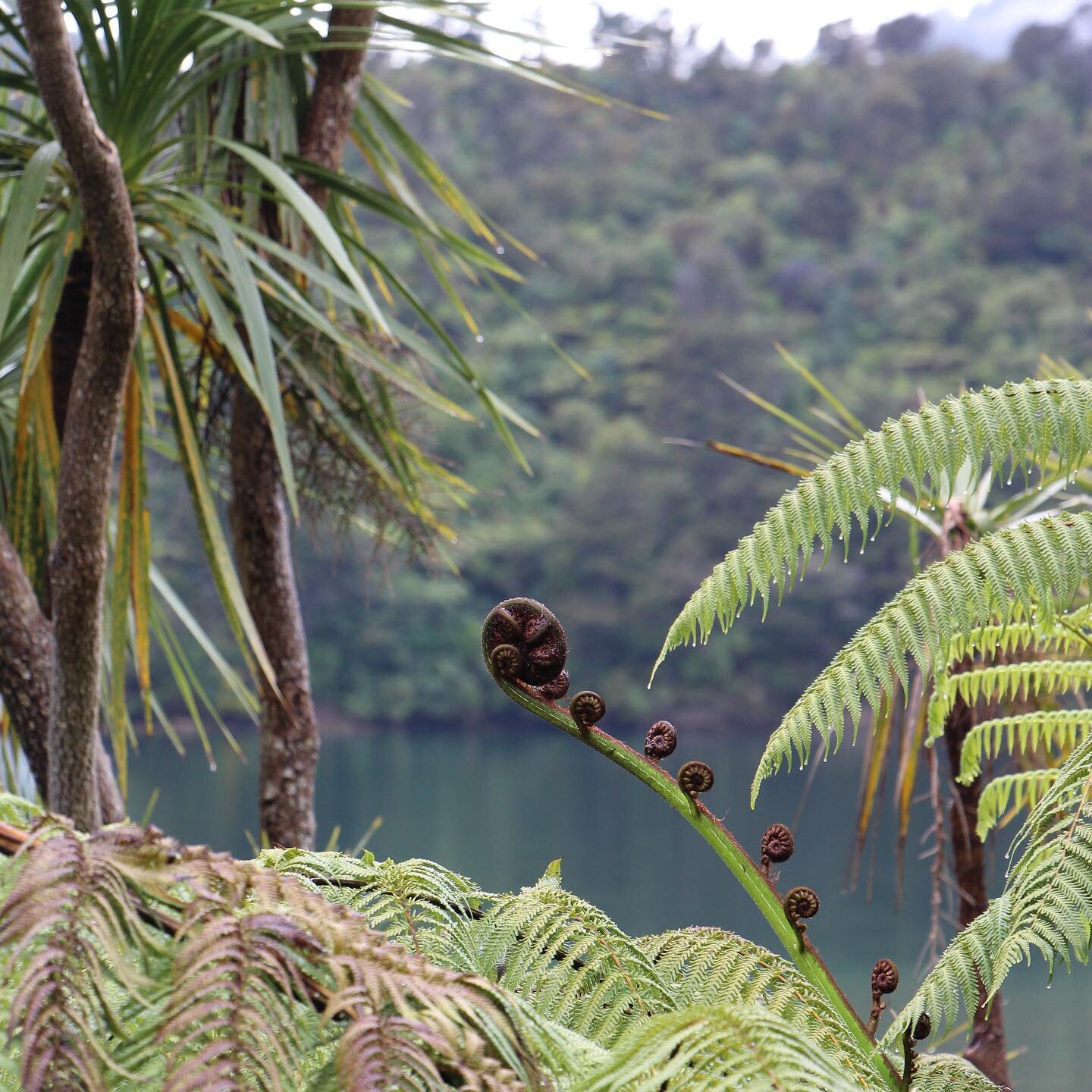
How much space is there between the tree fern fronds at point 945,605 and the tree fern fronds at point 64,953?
0.25 meters

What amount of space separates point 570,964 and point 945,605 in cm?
21

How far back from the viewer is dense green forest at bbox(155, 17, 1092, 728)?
14.5m

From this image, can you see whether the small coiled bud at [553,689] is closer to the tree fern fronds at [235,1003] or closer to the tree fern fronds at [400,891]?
the tree fern fronds at [400,891]

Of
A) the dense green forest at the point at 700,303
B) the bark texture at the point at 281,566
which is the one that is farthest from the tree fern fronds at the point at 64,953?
the dense green forest at the point at 700,303

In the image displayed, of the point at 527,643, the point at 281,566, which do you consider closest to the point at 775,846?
the point at 527,643

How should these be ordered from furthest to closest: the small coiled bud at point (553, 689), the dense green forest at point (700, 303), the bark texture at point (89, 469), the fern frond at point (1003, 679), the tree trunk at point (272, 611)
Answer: the dense green forest at point (700, 303) < the tree trunk at point (272, 611) < the bark texture at point (89, 469) < the fern frond at point (1003, 679) < the small coiled bud at point (553, 689)

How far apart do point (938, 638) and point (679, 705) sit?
558 inches

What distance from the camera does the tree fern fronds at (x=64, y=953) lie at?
0.93 feet

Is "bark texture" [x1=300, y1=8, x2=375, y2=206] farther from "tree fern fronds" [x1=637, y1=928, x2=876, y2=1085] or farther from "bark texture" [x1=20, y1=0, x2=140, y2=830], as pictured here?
"tree fern fronds" [x1=637, y1=928, x2=876, y2=1085]

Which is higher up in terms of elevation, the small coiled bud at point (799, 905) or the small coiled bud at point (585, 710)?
the small coiled bud at point (585, 710)

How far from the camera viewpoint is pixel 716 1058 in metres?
0.35

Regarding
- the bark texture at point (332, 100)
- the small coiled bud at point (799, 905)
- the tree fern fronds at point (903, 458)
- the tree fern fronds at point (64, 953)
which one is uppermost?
the bark texture at point (332, 100)

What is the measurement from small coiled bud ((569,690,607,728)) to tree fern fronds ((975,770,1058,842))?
0.32 m

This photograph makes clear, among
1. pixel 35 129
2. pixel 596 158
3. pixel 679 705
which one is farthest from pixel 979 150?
pixel 35 129
